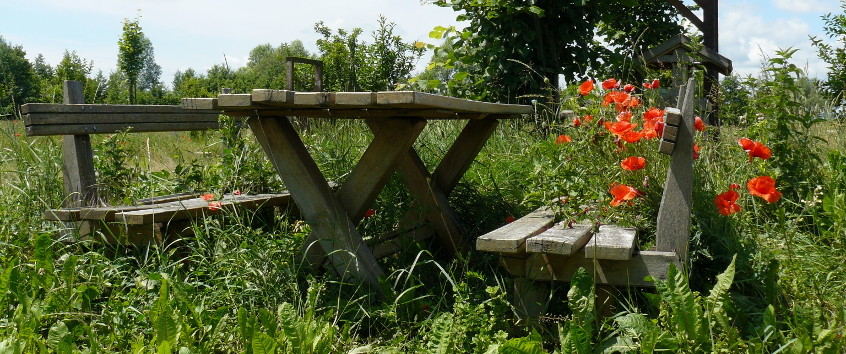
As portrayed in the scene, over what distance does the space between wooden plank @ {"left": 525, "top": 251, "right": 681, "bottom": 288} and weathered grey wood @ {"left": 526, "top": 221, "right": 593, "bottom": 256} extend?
0.24ft

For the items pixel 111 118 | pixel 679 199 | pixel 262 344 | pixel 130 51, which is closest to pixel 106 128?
pixel 111 118

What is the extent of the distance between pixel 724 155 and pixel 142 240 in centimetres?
281

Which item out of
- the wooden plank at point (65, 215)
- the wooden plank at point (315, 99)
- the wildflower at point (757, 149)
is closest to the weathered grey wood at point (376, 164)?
the wooden plank at point (315, 99)

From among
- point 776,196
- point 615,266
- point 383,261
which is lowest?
point 383,261

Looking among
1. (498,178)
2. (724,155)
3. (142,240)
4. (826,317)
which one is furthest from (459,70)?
(826,317)

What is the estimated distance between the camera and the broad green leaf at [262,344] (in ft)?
6.25

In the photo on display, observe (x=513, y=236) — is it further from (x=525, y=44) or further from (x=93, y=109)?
(x=525, y=44)

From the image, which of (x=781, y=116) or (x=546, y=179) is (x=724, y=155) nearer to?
(x=781, y=116)

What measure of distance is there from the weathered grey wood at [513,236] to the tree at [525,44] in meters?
3.43

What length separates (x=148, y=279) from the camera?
8.31 feet

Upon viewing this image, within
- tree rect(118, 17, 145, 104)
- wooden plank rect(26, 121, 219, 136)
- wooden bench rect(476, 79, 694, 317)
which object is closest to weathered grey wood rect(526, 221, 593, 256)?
wooden bench rect(476, 79, 694, 317)

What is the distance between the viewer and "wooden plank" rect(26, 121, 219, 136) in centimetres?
324

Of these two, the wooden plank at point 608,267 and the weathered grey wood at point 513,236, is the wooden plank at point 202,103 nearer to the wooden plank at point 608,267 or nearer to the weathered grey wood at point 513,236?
the weathered grey wood at point 513,236

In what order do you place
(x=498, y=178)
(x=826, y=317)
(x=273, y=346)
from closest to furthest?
(x=273, y=346), (x=826, y=317), (x=498, y=178)
